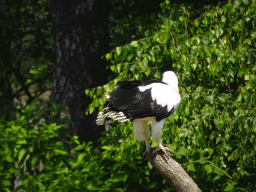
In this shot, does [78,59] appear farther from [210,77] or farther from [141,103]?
[141,103]

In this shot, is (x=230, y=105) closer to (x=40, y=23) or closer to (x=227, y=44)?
(x=227, y=44)

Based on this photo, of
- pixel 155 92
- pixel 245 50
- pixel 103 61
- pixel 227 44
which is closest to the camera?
pixel 155 92

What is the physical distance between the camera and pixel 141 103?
249cm

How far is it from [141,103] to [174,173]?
67 centimetres

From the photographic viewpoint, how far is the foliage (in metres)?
3.12

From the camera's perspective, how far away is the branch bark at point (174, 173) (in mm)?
2598

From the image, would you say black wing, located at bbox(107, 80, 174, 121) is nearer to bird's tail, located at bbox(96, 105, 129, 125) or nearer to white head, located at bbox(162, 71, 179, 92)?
bird's tail, located at bbox(96, 105, 129, 125)

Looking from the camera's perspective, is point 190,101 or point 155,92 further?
point 190,101

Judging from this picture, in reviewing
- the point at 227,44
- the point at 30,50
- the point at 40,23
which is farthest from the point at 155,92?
the point at 30,50

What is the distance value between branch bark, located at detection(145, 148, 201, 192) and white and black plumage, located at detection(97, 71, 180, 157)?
0.09m

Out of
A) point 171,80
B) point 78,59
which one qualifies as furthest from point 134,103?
point 78,59

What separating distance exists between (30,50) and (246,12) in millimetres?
5349

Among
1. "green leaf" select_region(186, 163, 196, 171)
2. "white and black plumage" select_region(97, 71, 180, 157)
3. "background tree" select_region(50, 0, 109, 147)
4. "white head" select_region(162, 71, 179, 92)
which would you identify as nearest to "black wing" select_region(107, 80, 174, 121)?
"white and black plumage" select_region(97, 71, 180, 157)

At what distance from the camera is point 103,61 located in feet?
14.9
